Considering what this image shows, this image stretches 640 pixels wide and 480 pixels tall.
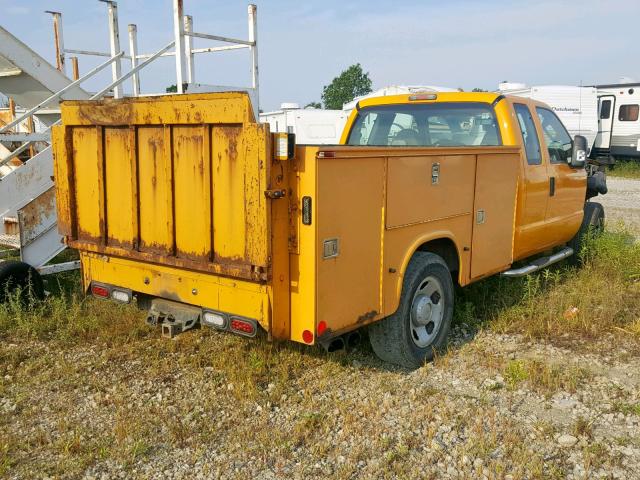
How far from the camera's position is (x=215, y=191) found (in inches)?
144

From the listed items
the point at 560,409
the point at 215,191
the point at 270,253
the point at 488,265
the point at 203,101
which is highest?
the point at 203,101

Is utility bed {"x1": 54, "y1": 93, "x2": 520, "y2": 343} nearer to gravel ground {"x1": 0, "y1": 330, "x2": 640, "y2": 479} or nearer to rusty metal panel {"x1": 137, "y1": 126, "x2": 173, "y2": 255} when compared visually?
rusty metal panel {"x1": 137, "y1": 126, "x2": 173, "y2": 255}

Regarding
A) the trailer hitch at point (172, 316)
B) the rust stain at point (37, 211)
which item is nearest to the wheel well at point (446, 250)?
the trailer hitch at point (172, 316)

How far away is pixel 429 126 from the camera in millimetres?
5844

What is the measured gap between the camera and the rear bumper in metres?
3.63

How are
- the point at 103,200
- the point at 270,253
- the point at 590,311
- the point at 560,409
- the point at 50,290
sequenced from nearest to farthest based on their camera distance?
1. the point at 270,253
2. the point at 560,409
3. the point at 103,200
4. the point at 590,311
5. the point at 50,290

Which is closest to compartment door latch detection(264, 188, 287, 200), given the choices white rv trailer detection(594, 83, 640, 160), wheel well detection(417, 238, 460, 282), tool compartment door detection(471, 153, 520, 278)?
wheel well detection(417, 238, 460, 282)

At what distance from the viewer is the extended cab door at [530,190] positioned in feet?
18.7

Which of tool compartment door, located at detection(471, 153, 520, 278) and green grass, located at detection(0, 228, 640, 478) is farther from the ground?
tool compartment door, located at detection(471, 153, 520, 278)

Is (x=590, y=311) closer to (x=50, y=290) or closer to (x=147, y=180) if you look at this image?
(x=147, y=180)

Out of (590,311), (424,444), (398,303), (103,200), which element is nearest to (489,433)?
(424,444)

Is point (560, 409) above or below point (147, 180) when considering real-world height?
below

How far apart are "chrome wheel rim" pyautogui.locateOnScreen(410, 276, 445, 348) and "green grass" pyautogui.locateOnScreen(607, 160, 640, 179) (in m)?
20.0

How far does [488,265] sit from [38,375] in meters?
3.80
